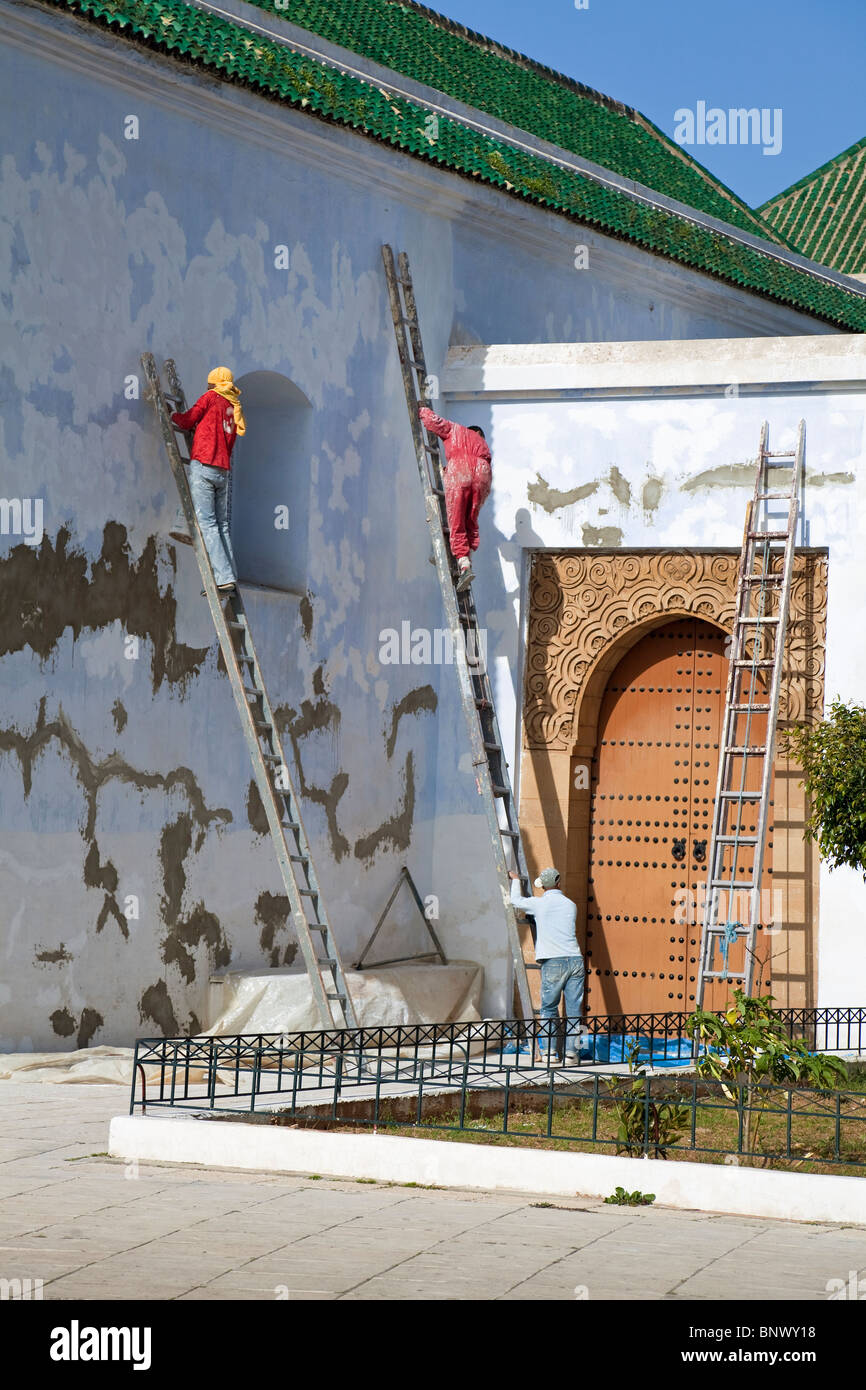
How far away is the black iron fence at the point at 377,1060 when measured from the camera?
775 cm

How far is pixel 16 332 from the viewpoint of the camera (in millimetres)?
10141

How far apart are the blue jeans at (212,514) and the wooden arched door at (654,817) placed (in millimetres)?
3753

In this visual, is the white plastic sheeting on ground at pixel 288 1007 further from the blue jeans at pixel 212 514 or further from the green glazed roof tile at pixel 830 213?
the green glazed roof tile at pixel 830 213

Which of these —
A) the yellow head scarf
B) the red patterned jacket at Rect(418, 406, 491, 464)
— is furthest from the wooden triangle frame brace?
the yellow head scarf

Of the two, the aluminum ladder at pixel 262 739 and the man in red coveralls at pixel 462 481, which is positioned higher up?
the man in red coveralls at pixel 462 481

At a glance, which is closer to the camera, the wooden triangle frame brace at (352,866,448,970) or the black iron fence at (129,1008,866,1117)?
the black iron fence at (129,1008,866,1117)

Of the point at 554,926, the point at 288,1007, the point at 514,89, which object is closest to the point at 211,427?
the point at 288,1007

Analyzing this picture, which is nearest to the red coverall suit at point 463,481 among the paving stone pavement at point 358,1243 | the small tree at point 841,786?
the small tree at point 841,786

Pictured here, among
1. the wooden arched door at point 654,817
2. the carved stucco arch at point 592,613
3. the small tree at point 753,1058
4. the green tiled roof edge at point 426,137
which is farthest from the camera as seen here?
the wooden arched door at point 654,817

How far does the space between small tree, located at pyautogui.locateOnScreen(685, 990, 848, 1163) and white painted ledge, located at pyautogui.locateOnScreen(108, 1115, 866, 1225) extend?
78cm

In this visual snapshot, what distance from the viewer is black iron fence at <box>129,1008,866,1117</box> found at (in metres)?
7.75

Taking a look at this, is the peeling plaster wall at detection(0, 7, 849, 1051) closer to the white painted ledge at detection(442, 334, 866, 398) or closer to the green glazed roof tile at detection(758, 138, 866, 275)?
the white painted ledge at detection(442, 334, 866, 398)

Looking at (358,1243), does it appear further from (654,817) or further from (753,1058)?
(654,817)

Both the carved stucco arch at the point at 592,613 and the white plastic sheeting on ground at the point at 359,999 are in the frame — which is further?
the carved stucco arch at the point at 592,613
